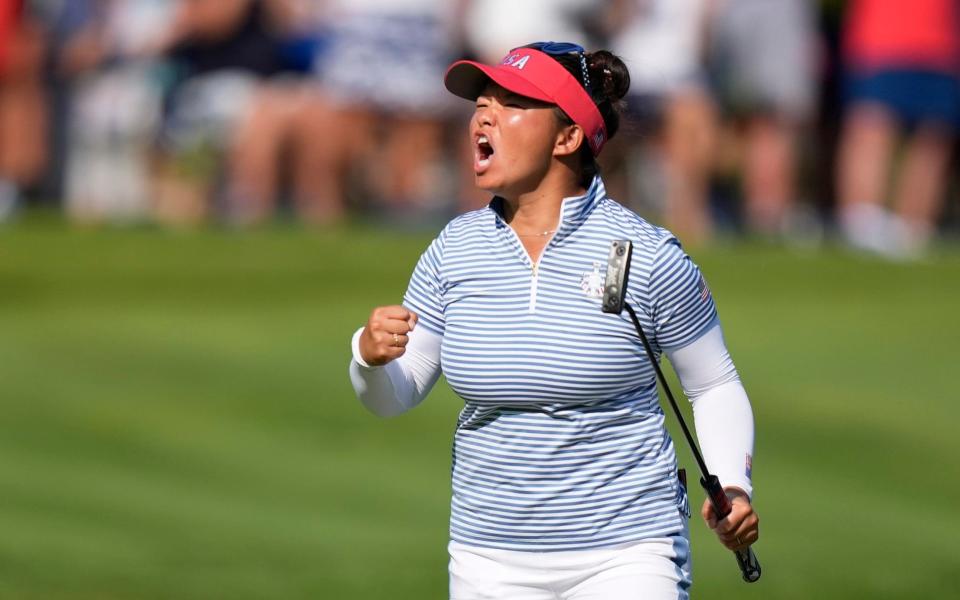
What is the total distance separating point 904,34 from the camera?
51.0 feet

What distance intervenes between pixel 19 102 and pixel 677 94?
5.51m

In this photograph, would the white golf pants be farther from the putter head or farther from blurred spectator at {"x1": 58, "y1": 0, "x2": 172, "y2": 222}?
blurred spectator at {"x1": 58, "y1": 0, "x2": 172, "y2": 222}

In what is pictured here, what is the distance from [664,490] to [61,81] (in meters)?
13.3

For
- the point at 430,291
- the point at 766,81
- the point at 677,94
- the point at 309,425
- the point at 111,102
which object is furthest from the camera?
the point at 111,102

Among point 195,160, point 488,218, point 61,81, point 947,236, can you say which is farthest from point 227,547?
point 947,236

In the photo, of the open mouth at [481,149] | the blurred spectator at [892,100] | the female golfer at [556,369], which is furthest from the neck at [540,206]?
the blurred spectator at [892,100]

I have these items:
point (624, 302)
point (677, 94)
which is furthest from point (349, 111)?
point (624, 302)

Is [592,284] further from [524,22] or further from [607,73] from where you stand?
[524,22]

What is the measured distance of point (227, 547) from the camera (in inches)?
334

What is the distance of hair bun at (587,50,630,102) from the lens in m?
4.62

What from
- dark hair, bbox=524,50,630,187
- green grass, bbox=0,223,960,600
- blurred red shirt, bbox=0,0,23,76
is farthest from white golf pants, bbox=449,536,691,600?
blurred red shirt, bbox=0,0,23,76

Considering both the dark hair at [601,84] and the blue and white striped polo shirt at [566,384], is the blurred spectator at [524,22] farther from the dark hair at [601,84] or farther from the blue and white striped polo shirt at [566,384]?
the blue and white striped polo shirt at [566,384]

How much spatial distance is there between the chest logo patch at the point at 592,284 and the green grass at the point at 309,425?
3735 millimetres

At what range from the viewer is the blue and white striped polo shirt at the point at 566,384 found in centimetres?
434
